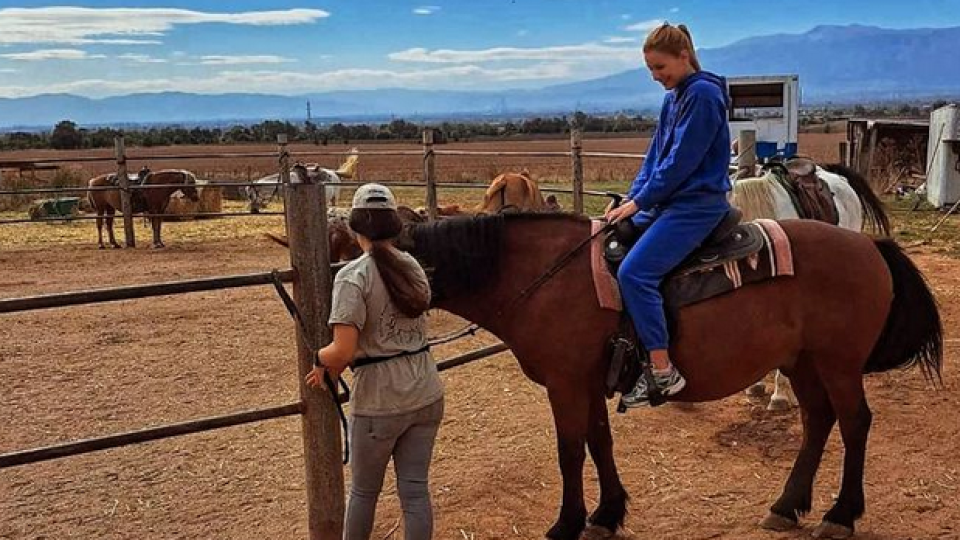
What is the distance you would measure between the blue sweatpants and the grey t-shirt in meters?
0.93

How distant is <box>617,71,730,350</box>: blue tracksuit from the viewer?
3.30m

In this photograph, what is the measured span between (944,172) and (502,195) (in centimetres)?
1000

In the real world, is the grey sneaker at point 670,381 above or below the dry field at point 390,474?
above

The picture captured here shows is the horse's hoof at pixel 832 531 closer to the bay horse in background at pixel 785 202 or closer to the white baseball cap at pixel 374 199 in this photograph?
the bay horse in background at pixel 785 202

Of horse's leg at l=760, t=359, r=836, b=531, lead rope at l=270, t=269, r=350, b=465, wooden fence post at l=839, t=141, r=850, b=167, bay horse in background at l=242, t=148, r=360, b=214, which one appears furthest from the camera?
wooden fence post at l=839, t=141, r=850, b=167

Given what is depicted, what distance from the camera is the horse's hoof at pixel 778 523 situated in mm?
3754

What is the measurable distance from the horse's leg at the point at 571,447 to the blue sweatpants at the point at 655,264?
36 cm

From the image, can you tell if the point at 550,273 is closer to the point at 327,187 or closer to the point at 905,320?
the point at 905,320

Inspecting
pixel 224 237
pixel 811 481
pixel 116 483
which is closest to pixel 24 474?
pixel 116 483

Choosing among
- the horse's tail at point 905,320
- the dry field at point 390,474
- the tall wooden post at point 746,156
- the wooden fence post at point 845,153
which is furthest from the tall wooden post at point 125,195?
the wooden fence post at point 845,153

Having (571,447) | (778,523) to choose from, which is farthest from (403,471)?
(778,523)

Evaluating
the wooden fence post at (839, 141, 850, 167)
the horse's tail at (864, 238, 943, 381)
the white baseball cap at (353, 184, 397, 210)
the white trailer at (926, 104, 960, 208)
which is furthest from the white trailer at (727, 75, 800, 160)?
the white baseball cap at (353, 184, 397, 210)

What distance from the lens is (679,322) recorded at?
3.49 meters

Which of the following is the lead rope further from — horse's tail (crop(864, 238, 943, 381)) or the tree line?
the tree line
